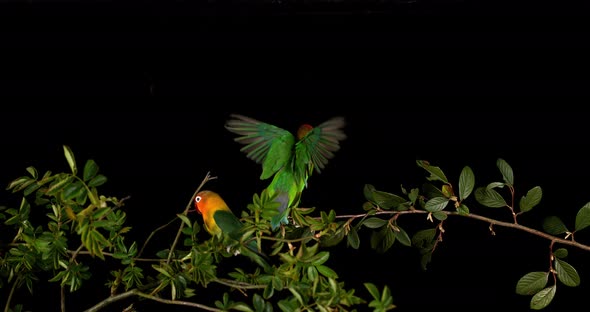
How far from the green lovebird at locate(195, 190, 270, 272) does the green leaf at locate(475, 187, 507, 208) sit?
1.27ft

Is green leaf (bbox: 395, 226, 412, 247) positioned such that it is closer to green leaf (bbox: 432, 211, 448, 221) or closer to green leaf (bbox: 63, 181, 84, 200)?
green leaf (bbox: 432, 211, 448, 221)

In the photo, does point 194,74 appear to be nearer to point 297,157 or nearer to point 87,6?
point 87,6

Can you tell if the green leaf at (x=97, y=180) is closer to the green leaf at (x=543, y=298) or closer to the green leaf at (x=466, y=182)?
the green leaf at (x=466, y=182)

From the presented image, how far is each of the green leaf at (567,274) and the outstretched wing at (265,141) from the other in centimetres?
49

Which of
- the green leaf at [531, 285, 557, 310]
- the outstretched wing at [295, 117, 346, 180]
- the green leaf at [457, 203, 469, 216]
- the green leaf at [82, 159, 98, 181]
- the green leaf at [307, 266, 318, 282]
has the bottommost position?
the green leaf at [531, 285, 557, 310]

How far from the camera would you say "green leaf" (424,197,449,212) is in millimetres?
1173

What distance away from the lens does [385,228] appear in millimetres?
1177

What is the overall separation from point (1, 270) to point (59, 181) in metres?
0.35

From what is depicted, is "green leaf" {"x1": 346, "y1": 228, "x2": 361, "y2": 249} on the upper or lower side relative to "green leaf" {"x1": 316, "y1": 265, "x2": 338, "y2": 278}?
lower

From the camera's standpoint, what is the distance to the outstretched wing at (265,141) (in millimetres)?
1202

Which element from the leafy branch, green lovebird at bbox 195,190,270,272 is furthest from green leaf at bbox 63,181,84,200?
green lovebird at bbox 195,190,270,272

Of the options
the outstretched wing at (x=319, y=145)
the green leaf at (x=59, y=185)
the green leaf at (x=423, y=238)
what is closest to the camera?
the green leaf at (x=59, y=185)

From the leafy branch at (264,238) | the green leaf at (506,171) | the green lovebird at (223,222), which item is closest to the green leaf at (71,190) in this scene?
the leafy branch at (264,238)

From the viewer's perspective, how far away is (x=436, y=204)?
3.86 feet
